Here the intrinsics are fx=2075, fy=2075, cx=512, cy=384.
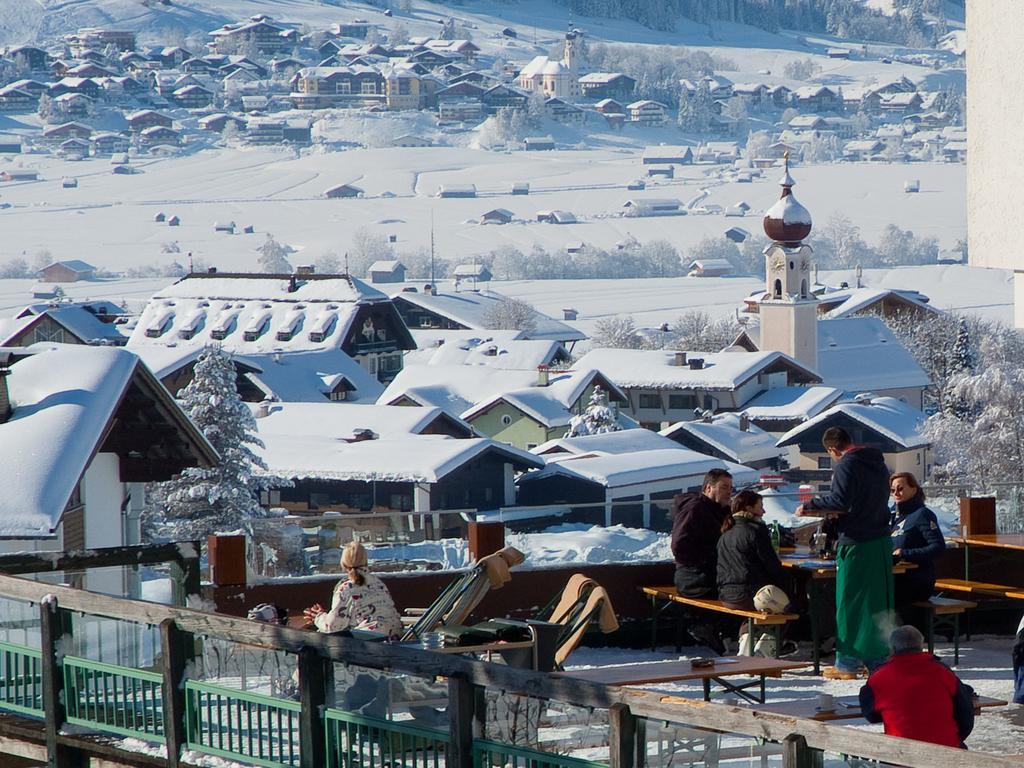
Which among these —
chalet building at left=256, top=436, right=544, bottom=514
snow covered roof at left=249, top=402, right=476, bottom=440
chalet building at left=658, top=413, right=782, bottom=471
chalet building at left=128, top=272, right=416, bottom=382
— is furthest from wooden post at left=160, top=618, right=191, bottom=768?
chalet building at left=128, top=272, right=416, bottom=382

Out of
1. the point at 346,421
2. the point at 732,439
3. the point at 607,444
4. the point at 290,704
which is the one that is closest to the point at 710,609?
the point at 290,704

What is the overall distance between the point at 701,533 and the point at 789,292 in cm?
8739

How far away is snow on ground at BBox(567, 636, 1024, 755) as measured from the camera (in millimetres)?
8242

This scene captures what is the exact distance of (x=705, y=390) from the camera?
7900cm

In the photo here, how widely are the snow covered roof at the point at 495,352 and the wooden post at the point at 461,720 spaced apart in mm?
76977

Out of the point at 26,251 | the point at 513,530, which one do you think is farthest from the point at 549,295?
the point at 513,530

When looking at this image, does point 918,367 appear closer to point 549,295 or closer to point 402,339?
point 402,339

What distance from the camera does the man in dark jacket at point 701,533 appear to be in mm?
10383

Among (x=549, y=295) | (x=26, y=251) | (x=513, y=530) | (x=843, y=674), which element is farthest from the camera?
(x=26, y=251)

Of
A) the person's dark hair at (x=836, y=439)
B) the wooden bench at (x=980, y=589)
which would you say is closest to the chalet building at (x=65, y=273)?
the wooden bench at (x=980, y=589)

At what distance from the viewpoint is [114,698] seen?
25.9ft

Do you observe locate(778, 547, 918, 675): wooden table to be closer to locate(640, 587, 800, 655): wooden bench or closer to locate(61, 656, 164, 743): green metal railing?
locate(640, 587, 800, 655): wooden bench

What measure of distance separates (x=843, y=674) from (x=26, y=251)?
173633 millimetres

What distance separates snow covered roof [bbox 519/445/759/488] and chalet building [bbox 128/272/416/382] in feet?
97.8
